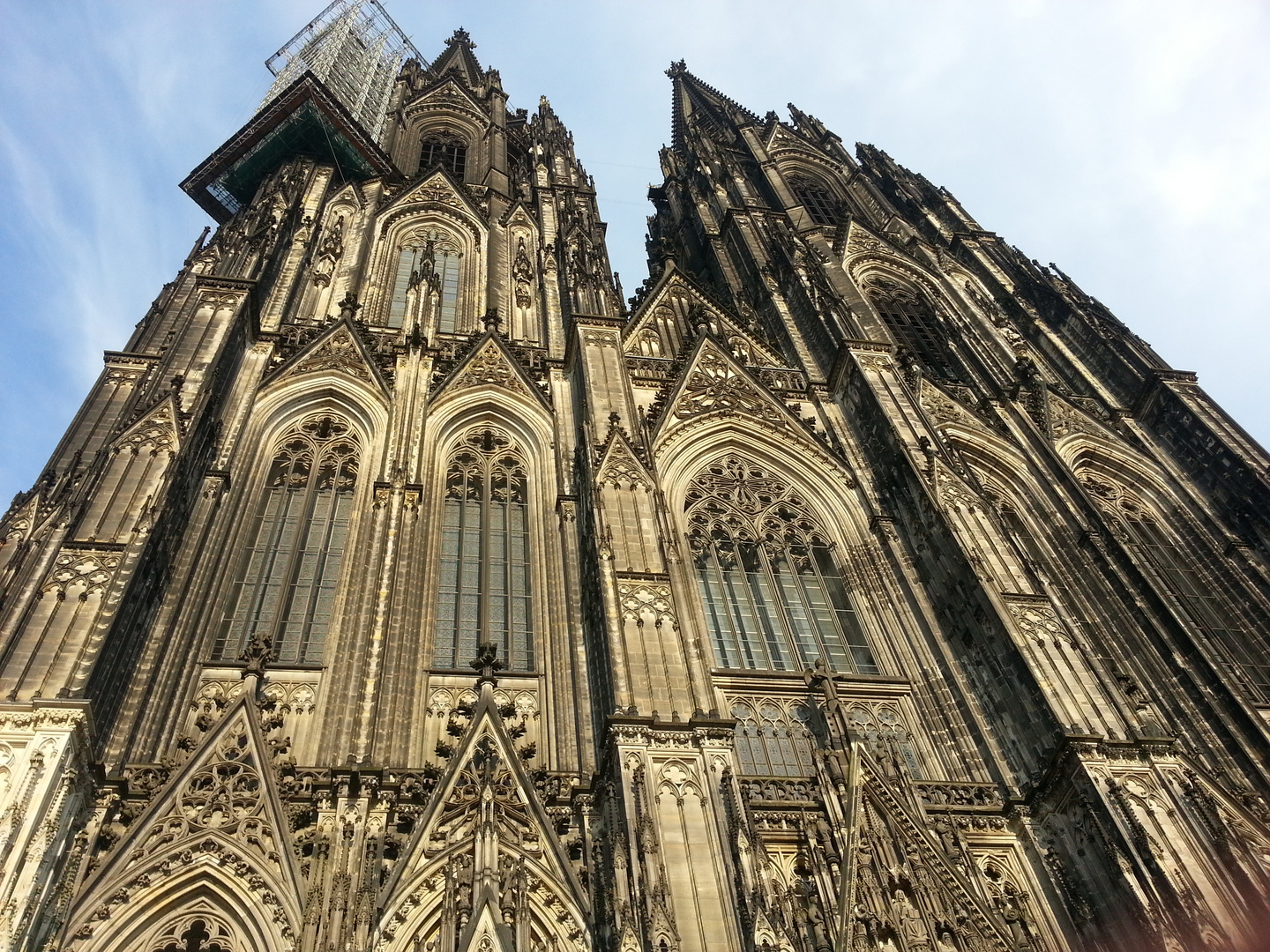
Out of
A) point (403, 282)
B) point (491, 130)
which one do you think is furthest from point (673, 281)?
point (491, 130)

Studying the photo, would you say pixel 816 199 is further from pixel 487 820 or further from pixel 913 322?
pixel 487 820

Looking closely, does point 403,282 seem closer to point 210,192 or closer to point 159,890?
point 210,192

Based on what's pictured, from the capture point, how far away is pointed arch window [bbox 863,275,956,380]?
83.5 feet

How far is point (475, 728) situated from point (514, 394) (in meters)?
8.12

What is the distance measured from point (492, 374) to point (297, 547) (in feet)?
17.6

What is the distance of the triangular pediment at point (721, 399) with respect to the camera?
2002cm

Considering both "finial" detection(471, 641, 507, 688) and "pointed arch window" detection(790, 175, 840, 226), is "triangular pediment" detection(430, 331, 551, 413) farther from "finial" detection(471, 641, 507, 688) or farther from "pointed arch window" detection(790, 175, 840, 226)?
"pointed arch window" detection(790, 175, 840, 226)

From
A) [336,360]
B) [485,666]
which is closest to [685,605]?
[485,666]

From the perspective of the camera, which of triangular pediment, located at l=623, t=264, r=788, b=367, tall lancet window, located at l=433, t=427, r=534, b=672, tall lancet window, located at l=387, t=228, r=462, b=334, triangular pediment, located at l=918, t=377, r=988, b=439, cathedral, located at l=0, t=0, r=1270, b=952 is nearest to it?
cathedral, located at l=0, t=0, r=1270, b=952

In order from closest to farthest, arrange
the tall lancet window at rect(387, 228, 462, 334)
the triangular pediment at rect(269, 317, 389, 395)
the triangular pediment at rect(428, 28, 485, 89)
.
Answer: the triangular pediment at rect(269, 317, 389, 395)
the tall lancet window at rect(387, 228, 462, 334)
the triangular pediment at rect(428, 28, 485, 89)

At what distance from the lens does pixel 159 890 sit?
10656 millimetres

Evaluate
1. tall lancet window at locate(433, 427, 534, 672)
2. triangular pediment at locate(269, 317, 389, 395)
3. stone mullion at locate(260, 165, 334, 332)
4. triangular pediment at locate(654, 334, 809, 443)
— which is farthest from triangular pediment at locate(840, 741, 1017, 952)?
stone mullion at locate(260, 165, 334, 332)

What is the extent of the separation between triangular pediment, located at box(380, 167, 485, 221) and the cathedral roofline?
1247mm

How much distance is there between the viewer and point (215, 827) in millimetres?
11203
